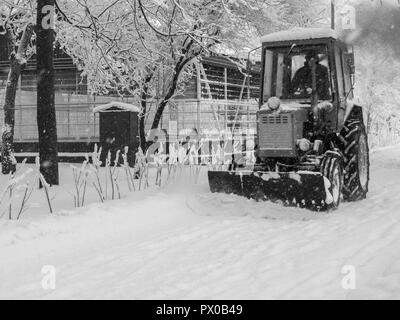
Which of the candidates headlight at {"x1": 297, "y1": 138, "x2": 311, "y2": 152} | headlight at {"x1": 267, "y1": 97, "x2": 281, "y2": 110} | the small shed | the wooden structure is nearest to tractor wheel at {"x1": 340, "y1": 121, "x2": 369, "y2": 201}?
headlight at {"x1": 297, "y1": 138, "x2": 311, "y2": 152}

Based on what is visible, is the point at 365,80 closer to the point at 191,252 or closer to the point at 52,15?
the point at 52,15

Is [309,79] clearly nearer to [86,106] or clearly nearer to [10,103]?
[10,103]

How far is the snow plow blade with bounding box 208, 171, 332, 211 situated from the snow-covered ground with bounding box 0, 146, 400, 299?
0.14 meters

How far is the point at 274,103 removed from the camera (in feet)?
27.2

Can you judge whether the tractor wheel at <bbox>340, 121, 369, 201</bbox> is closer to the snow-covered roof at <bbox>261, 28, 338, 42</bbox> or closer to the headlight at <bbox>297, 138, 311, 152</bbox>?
the headlight at <bbox>297, 138, 311, 152</bbox>

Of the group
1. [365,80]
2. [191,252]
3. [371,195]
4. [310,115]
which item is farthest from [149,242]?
[365,80]

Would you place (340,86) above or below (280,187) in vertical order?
above

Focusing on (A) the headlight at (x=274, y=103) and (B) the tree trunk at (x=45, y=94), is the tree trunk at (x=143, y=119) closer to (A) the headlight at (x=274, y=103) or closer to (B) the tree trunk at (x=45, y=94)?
(B) the tree trunk at (x=45, y=94)

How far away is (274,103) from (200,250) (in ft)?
10.9

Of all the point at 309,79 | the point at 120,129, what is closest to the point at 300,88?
the point at 309,79

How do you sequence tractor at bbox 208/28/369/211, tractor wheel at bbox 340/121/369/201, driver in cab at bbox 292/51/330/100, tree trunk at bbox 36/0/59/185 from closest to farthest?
tractor at bbox 208/28/369/211
driver in cab at bbox 292/51/330/100
tractor wheel at bbox 340/121/369/201
tree trunk at bbox 36/0/59/185

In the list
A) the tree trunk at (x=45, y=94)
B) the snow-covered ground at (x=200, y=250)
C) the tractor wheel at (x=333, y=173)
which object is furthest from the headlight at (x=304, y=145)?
the tree trunk at (x=45, y=94)

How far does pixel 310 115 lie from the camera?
28.0 ft

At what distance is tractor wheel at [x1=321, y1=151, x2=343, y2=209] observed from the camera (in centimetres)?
787
